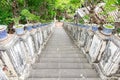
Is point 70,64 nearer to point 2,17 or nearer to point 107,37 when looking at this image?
point 107,37

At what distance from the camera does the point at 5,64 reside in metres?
2.91

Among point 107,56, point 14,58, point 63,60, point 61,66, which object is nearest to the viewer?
point 14,58

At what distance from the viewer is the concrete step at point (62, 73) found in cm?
369

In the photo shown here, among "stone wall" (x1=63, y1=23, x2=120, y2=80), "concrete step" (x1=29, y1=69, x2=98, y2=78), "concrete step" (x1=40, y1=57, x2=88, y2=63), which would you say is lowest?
"concrete step" (x1=40, y1=57, x2=88, y2=63)

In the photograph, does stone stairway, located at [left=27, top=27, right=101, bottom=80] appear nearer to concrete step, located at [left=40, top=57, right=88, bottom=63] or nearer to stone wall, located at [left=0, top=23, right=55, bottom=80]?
concrete step, located at [left=40, top=57, right=88, bottom=63]

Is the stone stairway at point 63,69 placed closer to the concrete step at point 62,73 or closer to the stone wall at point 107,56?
the concrete step at point 62,73

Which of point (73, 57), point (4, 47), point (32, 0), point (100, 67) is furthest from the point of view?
point (32, 0)

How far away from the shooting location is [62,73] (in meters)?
3.80

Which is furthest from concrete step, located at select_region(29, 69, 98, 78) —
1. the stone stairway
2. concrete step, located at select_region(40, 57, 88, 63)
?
concrete step, located at select_region(40, 57, 88, 63)

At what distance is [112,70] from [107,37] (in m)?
0.93

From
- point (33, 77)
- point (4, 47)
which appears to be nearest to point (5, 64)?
point (4, 47)

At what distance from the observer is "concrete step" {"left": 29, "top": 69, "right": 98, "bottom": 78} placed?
3691mm

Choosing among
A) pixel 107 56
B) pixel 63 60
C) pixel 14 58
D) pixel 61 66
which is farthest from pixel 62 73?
pixel 14 58

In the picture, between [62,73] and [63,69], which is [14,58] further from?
[63,69]
